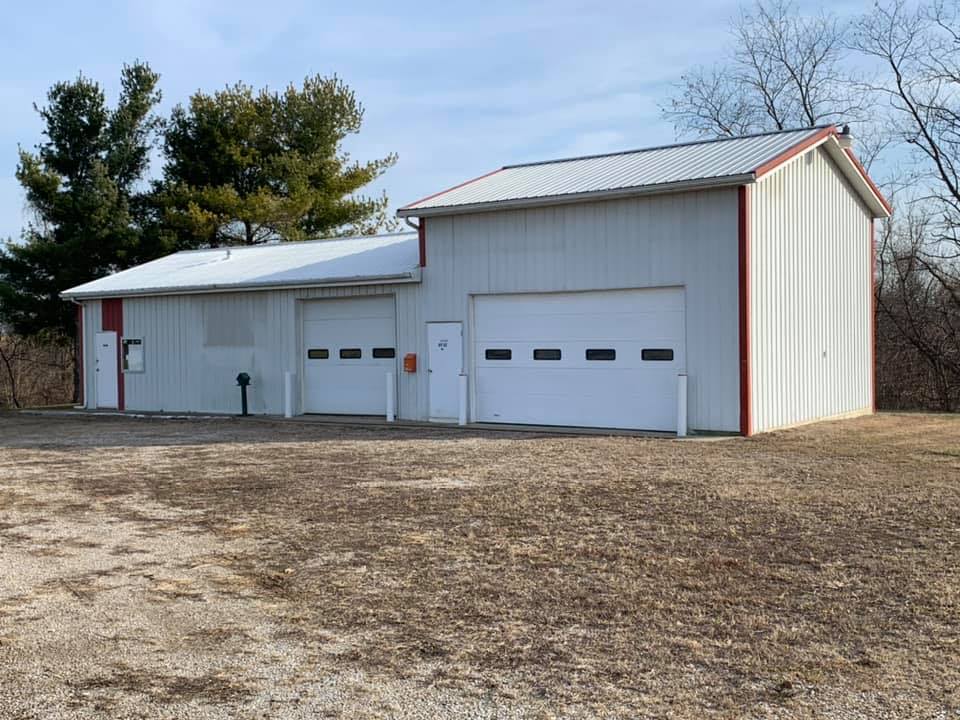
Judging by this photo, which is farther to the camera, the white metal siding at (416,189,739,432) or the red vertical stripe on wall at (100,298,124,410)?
the red vertical stripe on wall at (100,298,124,410)

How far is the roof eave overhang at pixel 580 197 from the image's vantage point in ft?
49.2

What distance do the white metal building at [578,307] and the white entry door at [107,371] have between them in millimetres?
681

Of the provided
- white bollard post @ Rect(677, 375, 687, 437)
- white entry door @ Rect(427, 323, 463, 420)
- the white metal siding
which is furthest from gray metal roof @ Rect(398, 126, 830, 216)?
white bollard post @ Rect(677, 375, 687, 437)

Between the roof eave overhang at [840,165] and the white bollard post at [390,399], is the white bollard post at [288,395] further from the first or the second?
the roof eave overhang at [840,165]

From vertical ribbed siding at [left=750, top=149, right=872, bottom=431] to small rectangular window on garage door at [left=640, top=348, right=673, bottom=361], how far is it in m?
1.27

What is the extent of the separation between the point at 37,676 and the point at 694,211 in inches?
485

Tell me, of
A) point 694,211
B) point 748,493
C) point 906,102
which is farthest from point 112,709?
point 906,102

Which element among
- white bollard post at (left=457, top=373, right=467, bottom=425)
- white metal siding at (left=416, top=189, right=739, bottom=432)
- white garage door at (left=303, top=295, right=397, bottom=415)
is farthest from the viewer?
white garage door at (left=303, top=295, right=397, bottom=415)

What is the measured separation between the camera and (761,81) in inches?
1380

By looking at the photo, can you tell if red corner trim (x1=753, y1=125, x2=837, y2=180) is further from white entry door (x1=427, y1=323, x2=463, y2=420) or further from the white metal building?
white entry door (x1=427, y1=323, x2=463, y2=420)

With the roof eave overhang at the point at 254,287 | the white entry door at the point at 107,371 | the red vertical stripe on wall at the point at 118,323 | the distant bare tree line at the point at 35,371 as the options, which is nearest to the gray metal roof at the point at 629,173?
the roof eave overhang at the point at 254,287

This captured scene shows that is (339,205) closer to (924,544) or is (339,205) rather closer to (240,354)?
(240,354)

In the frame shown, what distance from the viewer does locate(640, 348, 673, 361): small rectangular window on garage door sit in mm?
15891

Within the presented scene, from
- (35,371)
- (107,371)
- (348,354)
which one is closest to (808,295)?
(348,354)
